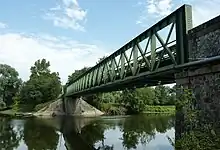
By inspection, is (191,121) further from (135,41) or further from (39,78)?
(39,78)

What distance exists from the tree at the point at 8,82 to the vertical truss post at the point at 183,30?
7053cm

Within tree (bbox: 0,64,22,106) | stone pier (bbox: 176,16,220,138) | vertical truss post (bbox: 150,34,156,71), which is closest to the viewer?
stone pier (bbox: 176,16,220,138)

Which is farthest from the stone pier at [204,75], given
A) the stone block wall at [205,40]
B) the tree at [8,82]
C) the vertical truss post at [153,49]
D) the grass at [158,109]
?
the tree at [8,82]

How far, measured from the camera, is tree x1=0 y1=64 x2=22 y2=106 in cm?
7754

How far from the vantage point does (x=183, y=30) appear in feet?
41.2

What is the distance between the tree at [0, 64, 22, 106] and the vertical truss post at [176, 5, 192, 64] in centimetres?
7053

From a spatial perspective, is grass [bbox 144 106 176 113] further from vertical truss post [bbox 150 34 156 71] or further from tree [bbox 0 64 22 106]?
vertical truss post [bbox 150 34 156 71]

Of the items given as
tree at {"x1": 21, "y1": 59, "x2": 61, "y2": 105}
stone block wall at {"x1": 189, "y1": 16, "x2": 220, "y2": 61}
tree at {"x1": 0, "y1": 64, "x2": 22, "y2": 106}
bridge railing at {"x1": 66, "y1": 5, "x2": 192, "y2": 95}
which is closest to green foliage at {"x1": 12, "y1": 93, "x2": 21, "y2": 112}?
tree at {"x1": 21, "y1": 59, "x2": 61, "y2": 105}

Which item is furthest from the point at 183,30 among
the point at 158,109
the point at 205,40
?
the point at 158,109

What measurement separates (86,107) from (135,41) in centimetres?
4495

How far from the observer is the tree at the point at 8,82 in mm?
77537

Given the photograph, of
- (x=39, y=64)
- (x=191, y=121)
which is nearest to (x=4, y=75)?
(x=39, y=64)

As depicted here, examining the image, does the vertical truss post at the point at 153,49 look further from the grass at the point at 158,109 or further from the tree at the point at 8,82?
the tree at the point at 8,82

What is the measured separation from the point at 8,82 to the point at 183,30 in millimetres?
72801
